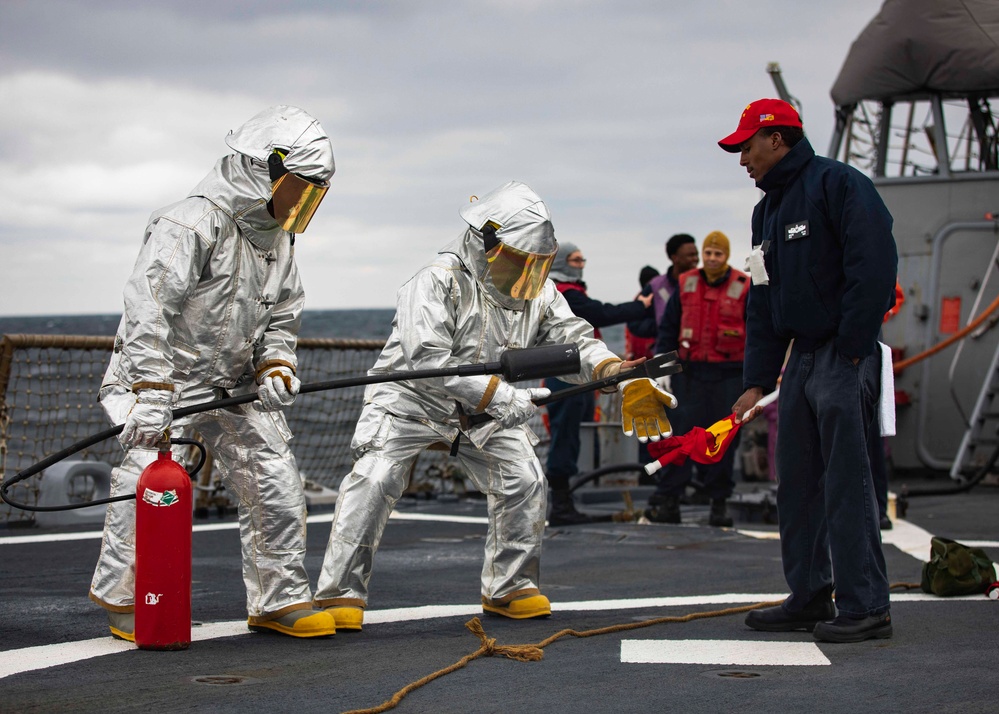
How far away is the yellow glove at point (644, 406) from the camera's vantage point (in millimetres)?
5078

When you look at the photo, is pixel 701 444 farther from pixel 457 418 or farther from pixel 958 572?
pixel 958 572

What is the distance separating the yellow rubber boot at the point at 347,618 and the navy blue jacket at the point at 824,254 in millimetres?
1987

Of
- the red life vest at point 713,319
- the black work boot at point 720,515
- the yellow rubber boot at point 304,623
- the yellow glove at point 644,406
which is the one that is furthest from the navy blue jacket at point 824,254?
the black work boot at point 720,515

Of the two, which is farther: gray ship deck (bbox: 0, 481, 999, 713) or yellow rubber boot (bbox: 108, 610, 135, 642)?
yellow rubber boot (bbox: 108, 610, 135, 642)

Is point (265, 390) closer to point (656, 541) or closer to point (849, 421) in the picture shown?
point (849, 421)

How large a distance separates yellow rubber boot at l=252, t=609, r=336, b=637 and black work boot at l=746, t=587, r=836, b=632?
1.70 m

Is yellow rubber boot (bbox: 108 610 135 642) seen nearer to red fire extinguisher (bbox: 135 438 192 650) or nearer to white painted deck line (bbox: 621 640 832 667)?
red fire extinguisher (bbox: 135 438 192 650)

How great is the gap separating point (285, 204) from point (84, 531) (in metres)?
4.49

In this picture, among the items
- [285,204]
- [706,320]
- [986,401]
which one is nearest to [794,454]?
[285,204]

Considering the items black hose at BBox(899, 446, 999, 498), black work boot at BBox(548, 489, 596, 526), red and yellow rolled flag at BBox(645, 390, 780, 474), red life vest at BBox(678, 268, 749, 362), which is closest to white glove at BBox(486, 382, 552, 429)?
red and yellow rolled flag at BBox(645, 390, 780, 474)

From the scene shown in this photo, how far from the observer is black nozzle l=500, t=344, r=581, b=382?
4.70 metres

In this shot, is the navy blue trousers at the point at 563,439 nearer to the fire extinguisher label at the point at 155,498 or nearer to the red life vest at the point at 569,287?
the red life vest at the point at 569,287

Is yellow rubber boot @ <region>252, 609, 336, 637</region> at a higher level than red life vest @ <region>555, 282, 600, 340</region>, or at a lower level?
lower

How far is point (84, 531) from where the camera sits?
836 centimetres
